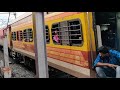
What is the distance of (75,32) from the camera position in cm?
468

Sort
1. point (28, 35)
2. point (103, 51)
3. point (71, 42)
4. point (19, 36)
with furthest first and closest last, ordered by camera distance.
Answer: point (19, 36), point (28, 35), point (71, 42), point (103, 51)

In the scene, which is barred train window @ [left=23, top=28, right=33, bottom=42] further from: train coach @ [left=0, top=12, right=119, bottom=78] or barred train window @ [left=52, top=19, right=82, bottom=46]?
barred train window @ [left=52, top=19, right=82, bottom=46]

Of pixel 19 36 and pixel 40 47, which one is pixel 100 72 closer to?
pixel 40 47

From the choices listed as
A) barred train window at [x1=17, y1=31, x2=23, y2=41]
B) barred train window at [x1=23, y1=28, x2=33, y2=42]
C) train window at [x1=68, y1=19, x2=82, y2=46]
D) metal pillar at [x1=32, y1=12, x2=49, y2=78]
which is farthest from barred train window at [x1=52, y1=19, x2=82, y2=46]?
barred train window at [x1=17, y1=31, x2=23, y2=41]

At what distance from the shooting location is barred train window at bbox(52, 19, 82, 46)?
15.1 feet

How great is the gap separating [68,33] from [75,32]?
0.79 ft

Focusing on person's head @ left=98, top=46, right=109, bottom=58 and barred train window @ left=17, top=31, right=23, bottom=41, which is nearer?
person's head @ left=98, top=46, right=109, bottom=58

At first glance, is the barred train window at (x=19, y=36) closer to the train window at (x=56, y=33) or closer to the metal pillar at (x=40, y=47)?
the train window at (x=56, y=33)

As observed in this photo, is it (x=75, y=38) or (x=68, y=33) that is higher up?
(x=68, y=33)

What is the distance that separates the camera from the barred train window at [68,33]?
15.1 ft

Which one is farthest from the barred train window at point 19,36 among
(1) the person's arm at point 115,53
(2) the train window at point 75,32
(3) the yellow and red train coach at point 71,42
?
(1) the person's arm at point 115,53

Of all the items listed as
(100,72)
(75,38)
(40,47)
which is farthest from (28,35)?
(100,72)
